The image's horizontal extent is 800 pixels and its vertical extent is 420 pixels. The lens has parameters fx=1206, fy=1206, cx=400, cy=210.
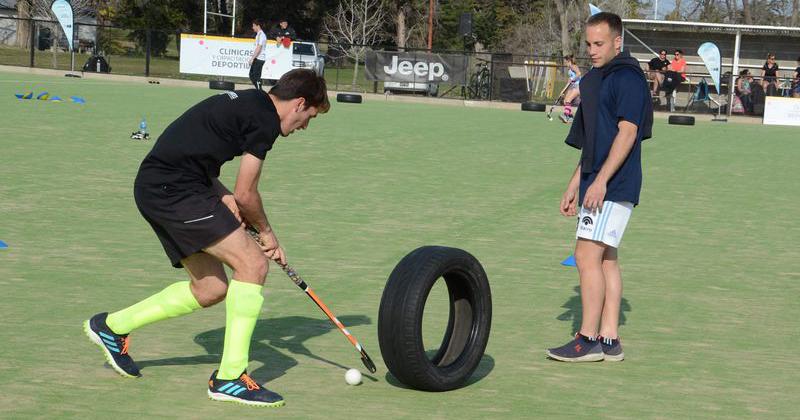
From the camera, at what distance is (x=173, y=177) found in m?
5.72

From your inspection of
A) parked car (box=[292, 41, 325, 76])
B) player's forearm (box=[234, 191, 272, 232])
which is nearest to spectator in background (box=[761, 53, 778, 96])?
parked car (box=[292, 41, 325, 76])

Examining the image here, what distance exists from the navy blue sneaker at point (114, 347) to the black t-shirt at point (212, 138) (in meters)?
0.80

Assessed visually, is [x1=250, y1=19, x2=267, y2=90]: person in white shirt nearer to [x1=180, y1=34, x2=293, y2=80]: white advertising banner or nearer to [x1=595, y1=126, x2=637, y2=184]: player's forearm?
[x1=180, y1=34, x2=293, y2=80]: white advertising banner

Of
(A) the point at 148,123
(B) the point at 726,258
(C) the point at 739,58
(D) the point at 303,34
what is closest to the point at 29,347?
(B) the point at 726,258

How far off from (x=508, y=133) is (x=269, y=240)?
18.7m

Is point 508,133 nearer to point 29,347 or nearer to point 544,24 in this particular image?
point 29,347

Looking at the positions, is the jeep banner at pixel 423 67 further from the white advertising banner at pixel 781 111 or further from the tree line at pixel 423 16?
the tree line at pixel 423 16

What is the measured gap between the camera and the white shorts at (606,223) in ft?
21.7

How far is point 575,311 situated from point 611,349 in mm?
1301

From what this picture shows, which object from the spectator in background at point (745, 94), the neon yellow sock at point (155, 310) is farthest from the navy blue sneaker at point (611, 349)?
the spectator in background at point (745, 94)

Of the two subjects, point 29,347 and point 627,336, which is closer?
point 29,347

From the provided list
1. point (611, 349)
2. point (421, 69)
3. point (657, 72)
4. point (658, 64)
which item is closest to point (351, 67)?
point (421, 69)

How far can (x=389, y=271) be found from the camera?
921cm

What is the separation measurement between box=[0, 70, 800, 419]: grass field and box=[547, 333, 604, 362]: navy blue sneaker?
0.06 metres
